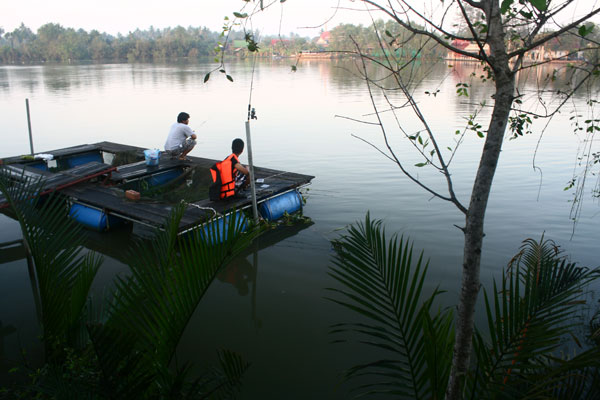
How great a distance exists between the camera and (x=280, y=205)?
319 inches

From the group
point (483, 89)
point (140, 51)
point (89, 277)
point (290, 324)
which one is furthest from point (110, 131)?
point (140, 51)

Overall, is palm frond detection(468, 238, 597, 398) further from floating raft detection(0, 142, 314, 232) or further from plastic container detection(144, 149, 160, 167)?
plastic container detection(144, 149, 160, 167)

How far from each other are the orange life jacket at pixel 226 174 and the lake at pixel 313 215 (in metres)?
1.06

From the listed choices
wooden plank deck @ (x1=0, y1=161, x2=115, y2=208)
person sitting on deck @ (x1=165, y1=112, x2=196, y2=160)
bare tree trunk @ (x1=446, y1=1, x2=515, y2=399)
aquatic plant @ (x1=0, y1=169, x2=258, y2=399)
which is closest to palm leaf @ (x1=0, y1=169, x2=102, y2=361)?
aquatic plant @ (x1=0, y1=169, x2=258, y2=399)

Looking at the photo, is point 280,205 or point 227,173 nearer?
point 227,173

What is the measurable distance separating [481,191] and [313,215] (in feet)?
22.3

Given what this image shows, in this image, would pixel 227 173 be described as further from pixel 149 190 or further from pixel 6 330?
pixel 6 330

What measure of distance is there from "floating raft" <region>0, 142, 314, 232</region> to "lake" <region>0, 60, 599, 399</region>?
51 centimetres

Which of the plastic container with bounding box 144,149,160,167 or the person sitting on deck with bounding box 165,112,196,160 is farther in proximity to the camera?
the person sitting on deck with bounding box 165,112,196,160

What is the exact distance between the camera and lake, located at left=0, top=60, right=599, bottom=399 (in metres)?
4.81

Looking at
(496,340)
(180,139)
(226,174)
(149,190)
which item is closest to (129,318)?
(496,340)

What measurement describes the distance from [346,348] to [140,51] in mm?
78108

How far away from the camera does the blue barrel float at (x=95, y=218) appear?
299 inches

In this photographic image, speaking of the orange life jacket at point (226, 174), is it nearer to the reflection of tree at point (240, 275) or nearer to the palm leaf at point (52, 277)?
the reflection of tree at point (240, 275)
